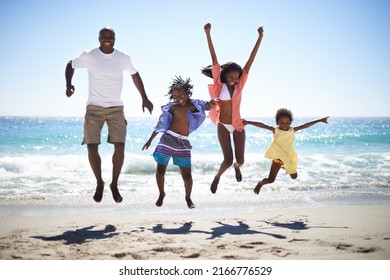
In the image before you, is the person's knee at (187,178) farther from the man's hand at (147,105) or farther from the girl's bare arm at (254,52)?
the girl's bare arm at (254,52)

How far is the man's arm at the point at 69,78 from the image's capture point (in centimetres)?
392

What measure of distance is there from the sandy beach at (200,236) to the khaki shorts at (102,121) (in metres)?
0.88

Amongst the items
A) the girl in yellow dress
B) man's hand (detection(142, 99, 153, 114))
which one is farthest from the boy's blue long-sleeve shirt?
the girl in yellow dress

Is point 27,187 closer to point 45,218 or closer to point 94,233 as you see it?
point 45,218

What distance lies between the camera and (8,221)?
4625 mm

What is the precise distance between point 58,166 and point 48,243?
8.17 meters

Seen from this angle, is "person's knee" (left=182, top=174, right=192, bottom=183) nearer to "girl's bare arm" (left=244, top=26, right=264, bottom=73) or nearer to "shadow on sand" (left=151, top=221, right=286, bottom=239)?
"shadow on sand" (left=151, top=221, right=286, bottom=239)

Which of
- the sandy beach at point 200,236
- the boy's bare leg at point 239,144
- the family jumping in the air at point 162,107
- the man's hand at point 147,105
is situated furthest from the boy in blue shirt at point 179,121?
the sandy beach at point 200,236

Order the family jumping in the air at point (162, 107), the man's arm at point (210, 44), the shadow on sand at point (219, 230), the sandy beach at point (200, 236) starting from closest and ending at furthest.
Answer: the sandy beach at point (200, 236)
the shadow on sand at point (219, 230)
the family jumping in the air at point (162, 107)
the man's arm at point (210, 44)

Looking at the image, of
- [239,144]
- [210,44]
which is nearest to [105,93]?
[210,44]

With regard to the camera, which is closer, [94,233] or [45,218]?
[94,233]

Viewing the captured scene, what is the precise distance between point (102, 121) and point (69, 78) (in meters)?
0.51
